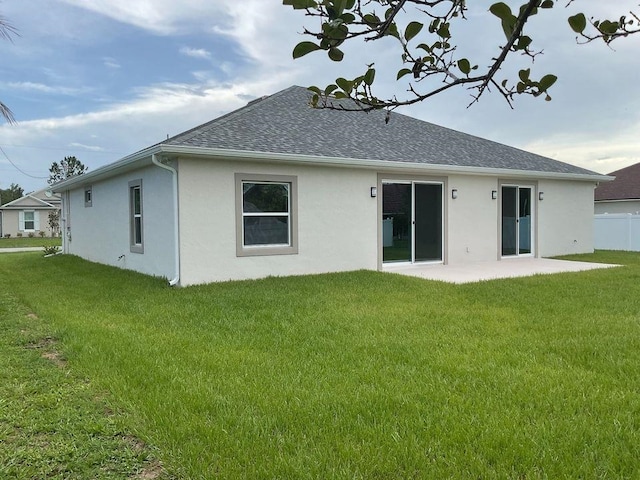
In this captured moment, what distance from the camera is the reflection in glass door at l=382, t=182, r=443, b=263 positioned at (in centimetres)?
1228

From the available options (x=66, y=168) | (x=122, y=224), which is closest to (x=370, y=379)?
(x=122, y=224)

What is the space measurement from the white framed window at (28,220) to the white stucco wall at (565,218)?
36838 millimetres

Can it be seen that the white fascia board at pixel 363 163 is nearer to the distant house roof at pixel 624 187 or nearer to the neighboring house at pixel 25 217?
the distant house roof at pixel 624 187

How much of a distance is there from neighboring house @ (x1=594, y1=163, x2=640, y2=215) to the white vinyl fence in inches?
203

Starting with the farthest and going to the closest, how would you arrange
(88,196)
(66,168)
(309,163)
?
(66,168) → (88,196) → (309,163)

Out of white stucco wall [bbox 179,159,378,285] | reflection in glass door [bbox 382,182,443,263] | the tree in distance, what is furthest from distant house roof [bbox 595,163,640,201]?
the tree in distance

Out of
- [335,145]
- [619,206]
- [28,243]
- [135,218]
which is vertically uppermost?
[335,145]

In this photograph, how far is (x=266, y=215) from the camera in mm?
10367

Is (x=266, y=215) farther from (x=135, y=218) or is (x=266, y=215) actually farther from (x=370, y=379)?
(x=370, y=379)

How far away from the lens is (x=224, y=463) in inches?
115

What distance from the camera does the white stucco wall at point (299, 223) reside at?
31.2 ft

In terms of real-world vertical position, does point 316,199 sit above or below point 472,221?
above

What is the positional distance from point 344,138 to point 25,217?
112 ft

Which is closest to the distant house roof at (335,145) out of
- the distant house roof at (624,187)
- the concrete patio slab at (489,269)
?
the concrete patio slab at (489,269)
